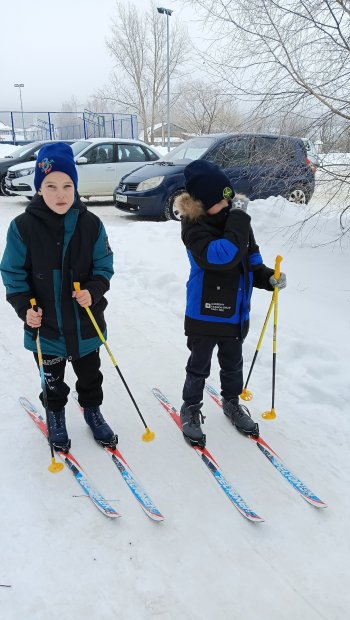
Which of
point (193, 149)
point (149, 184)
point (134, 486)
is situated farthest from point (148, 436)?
point (193, 149)

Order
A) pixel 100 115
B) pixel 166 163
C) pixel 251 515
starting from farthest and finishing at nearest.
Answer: pixel 100 115 < pixel 166 163 < pixel 251 515

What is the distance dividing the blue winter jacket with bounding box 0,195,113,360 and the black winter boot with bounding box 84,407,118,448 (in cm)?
45

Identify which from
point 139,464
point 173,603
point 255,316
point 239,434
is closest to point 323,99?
point 255,316

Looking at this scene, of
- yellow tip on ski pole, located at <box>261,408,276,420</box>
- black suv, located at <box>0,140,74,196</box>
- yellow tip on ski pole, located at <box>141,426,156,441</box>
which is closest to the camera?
yellow tip on ski pole, located at <box>141,426,156,441</box>

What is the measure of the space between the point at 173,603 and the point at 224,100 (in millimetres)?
5289

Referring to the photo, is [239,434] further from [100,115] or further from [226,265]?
[100,115]

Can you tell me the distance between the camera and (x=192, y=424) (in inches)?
111

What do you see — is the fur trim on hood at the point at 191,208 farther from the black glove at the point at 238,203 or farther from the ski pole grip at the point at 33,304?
the ski pole grip at the point at 33,304

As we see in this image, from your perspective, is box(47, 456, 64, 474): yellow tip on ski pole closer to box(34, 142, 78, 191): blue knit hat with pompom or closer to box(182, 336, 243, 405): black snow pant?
box(182, 336, 243, 405): black snow pant

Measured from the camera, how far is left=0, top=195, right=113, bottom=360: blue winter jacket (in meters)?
2.38

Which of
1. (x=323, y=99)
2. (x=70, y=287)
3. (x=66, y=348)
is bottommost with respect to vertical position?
(x=66, y=348)

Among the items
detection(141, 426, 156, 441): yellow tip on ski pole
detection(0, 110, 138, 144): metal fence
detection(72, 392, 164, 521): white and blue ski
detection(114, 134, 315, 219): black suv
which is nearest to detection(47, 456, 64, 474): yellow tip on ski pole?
detection(72, 392, 164, 521): white and blue ski

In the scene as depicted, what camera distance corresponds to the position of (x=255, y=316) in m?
4.50

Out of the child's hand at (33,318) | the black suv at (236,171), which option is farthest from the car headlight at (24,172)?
the child's hand at (33,318)
